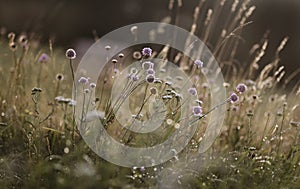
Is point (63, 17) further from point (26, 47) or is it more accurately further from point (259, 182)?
point (259, 182)

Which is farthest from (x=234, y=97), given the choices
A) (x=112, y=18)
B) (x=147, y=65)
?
(x=112, y=18)

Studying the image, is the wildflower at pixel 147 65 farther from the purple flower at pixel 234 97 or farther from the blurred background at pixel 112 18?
the blurred background at pixel 112 18

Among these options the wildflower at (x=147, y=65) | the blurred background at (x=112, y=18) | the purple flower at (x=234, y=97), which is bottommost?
the purple flower at (x=234, y=97)

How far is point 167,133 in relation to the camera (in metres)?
2.38

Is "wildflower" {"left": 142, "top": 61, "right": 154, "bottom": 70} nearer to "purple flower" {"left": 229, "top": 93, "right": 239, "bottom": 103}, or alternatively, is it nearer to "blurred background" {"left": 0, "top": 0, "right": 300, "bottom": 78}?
"purple flower" {"left": 229, "top": 93, "right": 239, "bottom": 103}

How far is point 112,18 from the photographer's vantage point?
353 inches

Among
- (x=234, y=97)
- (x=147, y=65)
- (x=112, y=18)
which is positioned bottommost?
(x=234, y=97)

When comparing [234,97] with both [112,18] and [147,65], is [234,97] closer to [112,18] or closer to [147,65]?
[147,65]

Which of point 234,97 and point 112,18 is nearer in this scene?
point 234,97

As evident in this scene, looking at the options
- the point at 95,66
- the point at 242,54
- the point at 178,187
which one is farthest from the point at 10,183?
the point at 242,54

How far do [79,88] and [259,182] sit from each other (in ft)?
5.87

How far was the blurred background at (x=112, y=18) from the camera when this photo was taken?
8023 mm

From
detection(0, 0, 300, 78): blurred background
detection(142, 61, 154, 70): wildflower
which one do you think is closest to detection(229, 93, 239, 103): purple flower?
detection(142, 61, 154, 70): wildflower

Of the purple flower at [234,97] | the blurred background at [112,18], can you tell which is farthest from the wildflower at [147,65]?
the blurred background at [112,18]
